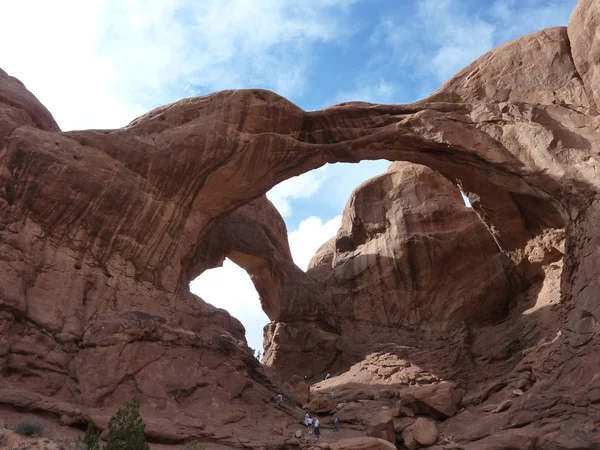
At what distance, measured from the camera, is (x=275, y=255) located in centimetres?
3042

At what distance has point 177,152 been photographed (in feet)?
70.6

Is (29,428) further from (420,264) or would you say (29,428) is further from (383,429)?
(420,264)

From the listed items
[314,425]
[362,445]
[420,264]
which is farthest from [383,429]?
[420,264]

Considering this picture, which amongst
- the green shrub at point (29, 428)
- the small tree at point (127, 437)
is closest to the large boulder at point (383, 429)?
the small tree at point (127, 437)

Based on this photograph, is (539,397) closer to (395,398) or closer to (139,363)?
(395,398)

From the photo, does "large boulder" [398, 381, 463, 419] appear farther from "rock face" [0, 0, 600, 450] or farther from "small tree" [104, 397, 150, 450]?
"small tree" [104, 397, 150, 450]

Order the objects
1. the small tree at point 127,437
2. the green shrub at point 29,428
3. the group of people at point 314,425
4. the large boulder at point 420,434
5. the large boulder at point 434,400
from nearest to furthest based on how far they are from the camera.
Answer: the small tree at point 127,437 < the green shrub at point 29,428 < the large boulder at point 420,434 < the group of people at point 314,425 < the large boulder at point 434,400

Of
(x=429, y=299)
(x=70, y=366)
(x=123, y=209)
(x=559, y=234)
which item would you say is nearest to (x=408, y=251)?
(x=429, y=299)

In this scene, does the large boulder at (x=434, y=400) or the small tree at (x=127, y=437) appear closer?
the small tree at (x=127, y=437)

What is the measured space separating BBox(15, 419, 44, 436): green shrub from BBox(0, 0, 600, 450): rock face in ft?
6.49

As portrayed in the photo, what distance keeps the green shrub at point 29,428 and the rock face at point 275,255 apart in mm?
1978

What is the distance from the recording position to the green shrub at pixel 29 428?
42.6 ft

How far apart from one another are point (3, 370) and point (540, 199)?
18.5 metres

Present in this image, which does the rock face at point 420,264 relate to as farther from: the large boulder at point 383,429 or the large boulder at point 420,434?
the large boulder at point 383,429
